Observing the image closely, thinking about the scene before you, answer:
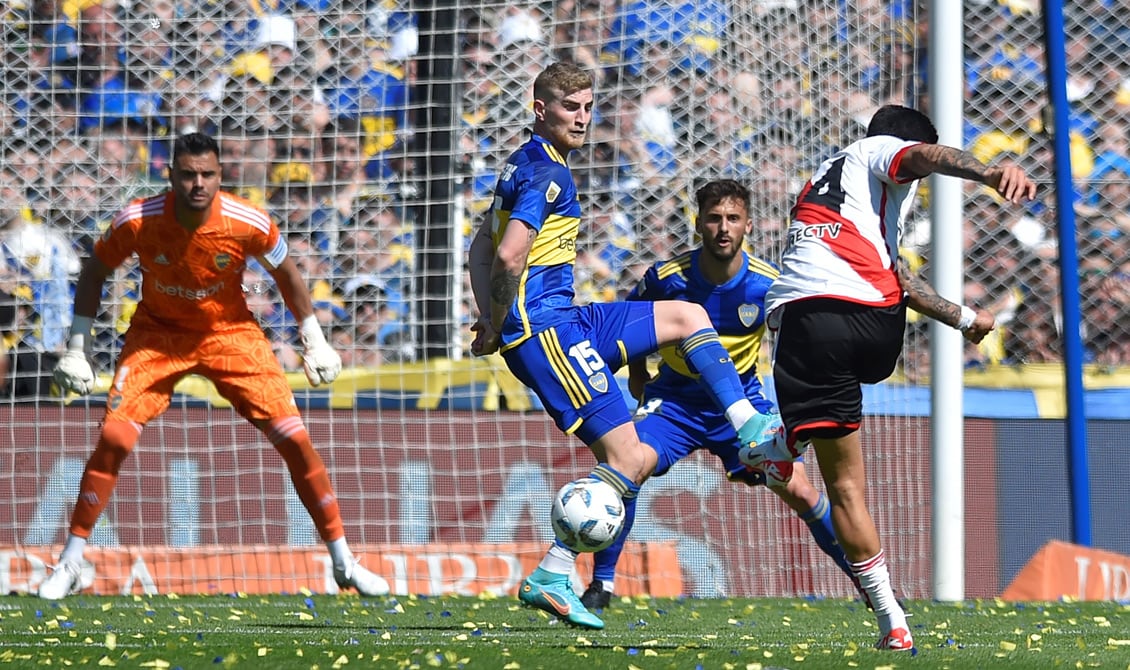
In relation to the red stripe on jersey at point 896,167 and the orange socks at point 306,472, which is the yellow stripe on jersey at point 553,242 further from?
the orange socks at point 306,472

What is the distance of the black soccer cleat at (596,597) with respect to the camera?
638 cm

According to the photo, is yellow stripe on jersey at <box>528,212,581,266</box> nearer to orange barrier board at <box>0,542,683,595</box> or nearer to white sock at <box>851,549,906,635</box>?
white sock at <box>851,549,906,635</box>

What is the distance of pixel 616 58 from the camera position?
8.60 metres

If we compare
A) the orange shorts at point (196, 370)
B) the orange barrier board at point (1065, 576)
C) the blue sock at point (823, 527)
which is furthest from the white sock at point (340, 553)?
the orange barrier board at point (1065, 576)

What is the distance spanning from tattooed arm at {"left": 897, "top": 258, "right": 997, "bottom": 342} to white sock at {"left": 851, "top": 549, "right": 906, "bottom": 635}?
751mm

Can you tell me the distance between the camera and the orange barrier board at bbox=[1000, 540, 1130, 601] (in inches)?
298

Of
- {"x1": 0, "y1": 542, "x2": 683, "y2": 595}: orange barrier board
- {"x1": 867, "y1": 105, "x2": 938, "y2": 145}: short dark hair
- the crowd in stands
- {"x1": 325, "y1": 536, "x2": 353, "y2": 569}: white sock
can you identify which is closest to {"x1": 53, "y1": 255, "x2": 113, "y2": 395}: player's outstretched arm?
{"x1": 325, "y1": 536, "x2": 353, "y2": 569}: white sock

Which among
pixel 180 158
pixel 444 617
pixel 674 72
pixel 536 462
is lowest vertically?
pixel 444 617

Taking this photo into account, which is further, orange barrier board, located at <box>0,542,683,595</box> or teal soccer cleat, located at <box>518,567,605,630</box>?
orange barrier board, located at <box>0,542,683,595</box>

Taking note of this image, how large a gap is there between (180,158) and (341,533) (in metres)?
1.74

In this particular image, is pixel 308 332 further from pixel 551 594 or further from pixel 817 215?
pixel 817 215

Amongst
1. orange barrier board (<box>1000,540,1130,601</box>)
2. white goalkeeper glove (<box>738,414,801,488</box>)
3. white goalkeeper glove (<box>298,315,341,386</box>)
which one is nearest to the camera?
white goalkeeper glove (<box>738,414,801,488</box>)

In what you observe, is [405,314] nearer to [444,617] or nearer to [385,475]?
[385,475]

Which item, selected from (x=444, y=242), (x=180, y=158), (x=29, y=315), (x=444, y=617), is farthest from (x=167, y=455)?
(x=444, y=617)
